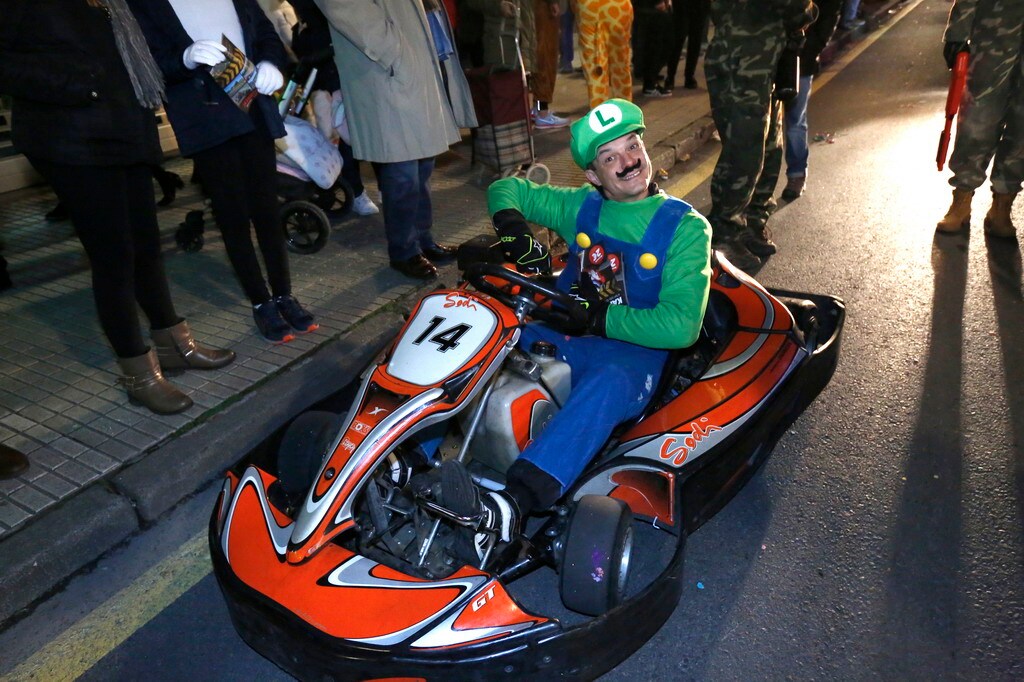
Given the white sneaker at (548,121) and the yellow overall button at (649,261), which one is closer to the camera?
the yellow overall button at (649,261)

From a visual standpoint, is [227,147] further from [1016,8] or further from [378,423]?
[1016,8]

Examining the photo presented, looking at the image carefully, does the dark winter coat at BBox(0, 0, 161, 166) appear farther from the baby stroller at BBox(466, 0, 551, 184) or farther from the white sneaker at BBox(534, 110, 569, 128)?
the white sneaker at BBox(534, 110, 569, 128)

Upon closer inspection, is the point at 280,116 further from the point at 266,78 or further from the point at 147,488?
the point at 147,488

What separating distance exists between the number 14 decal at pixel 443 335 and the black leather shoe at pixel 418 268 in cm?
200

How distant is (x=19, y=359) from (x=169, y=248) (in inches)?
66.7

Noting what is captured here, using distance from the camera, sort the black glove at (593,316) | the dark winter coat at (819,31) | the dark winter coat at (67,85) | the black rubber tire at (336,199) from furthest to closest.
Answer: the black rubber tire at (336,199)
the dark winter coat at (819,31)
the dark winter coat at (67,85)
the black glove at (593,316)

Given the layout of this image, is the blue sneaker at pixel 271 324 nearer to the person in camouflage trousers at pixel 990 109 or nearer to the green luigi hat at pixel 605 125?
the green luigi hat at pixel 605 125

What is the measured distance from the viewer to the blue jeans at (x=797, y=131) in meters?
5.18

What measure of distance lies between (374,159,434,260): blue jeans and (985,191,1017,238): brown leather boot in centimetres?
349

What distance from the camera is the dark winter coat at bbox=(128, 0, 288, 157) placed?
9.63 feet

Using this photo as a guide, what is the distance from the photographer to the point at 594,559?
73.4 inches

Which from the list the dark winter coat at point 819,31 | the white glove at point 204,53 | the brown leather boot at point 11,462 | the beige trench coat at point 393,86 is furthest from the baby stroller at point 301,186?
the dark winter coat at point 819,31

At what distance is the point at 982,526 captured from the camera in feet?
7.73

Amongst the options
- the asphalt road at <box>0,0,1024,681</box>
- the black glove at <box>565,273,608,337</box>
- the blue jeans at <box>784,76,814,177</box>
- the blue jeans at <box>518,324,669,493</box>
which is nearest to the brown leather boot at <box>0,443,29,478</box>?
the asphalt road at <box>0,0,1024,681</box>
